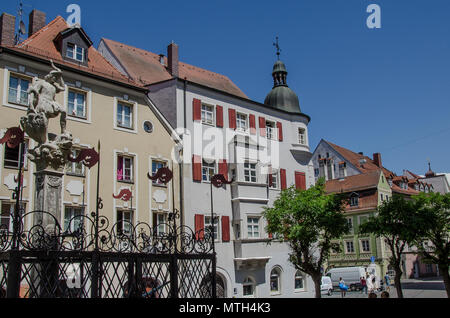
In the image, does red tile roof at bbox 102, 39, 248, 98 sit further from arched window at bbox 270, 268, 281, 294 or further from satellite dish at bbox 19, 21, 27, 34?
arched window at bbox 270, 268, 281, 294

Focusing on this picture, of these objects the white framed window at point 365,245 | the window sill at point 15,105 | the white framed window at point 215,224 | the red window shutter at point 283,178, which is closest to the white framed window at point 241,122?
the red window shutter at point 283,178

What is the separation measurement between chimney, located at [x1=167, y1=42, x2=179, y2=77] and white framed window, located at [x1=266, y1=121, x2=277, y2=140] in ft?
24.3

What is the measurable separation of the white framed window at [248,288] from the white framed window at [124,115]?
11.9 m

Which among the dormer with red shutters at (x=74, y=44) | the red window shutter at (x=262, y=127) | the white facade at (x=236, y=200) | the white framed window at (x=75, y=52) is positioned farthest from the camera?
the red window shutter at (x=262, y=127)

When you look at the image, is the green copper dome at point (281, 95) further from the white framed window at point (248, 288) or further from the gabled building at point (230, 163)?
the white framed window at point (248, 288)

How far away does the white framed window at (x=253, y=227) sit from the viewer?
29.6 meters

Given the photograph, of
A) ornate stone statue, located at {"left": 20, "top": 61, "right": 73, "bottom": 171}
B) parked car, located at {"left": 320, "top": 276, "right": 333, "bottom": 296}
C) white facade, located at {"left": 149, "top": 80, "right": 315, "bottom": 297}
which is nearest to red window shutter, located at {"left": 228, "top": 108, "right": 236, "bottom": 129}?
white facade, located at {"left": 149, "top": 80, "right": 315, "bottom": 297}

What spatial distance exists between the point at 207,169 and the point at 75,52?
9958mm

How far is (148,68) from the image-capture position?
3089 centimetres

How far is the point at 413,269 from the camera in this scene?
5653cm
